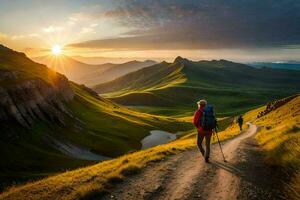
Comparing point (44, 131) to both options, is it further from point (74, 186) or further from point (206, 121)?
point (74, 186)

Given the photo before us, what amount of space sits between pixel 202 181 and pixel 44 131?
6712cm

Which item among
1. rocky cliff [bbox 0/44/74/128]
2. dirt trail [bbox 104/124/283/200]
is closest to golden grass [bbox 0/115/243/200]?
dirt trail [bbox 104/124/283/200]

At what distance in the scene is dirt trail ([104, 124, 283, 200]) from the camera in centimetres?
1484

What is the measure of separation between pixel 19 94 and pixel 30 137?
1226cm

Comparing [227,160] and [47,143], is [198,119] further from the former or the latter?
[47,143]

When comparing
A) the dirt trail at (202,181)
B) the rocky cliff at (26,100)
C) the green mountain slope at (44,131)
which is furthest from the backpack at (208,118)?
the rocky cliff at (26,100)

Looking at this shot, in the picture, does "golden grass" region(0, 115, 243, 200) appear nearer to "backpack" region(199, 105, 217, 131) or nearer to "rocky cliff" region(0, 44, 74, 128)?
"backpack" region(199, 105, 217, 131)

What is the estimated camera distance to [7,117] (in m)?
71.1

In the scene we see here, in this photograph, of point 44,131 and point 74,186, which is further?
point 44,131

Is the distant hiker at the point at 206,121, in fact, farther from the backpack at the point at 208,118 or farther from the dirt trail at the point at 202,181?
the dirt trail at the point at 202,181

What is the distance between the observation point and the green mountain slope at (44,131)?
2387 inches

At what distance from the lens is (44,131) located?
7862 centimetres

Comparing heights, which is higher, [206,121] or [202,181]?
[206,121]

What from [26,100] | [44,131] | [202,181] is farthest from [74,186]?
[26,100]
